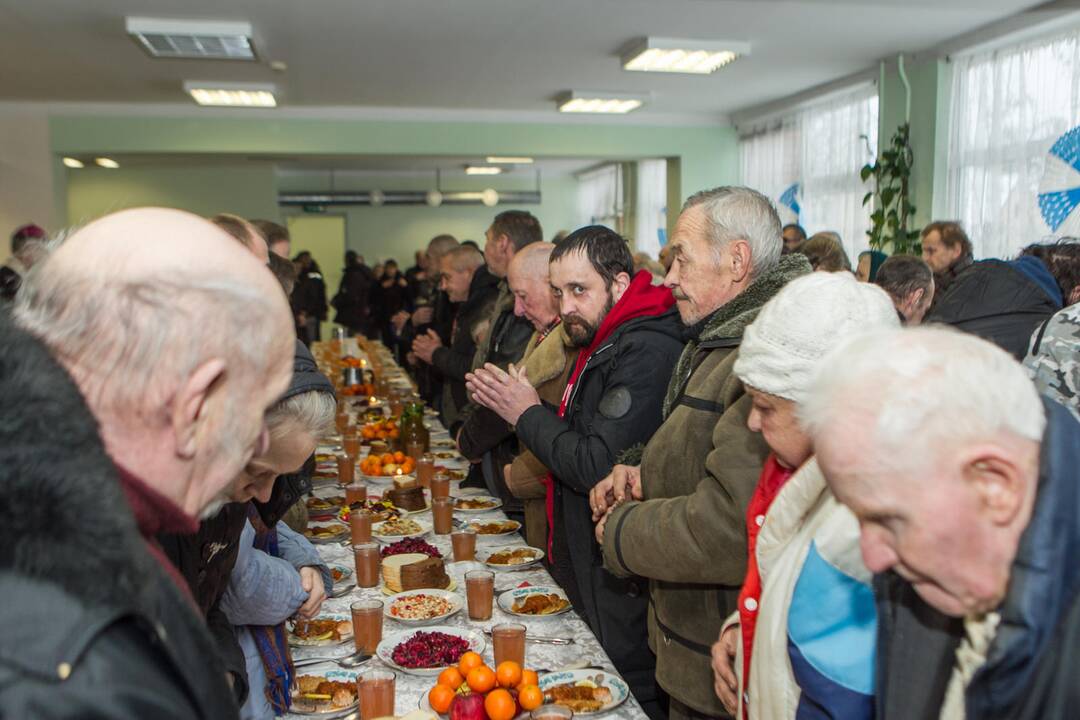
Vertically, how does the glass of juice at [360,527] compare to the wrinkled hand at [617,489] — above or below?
below

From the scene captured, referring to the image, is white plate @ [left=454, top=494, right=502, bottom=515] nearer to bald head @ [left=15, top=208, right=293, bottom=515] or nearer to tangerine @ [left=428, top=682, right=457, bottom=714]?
tangerine @ [left=428, top=682, right=457, bottom=714]

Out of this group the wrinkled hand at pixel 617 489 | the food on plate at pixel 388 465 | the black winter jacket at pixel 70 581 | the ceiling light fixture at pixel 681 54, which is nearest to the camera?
the black winter jacket at pixel 70 581

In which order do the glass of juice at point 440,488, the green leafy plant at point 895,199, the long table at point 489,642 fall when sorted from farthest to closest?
1. the green leafy plant at point 895,199
2. the glass of juice at point 440,488
3. the long table at point 489,642

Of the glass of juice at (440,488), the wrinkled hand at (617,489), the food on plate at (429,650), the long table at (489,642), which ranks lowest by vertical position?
the long table at (489,642)

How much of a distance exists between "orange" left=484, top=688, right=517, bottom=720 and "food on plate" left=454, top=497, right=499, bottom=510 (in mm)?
1452

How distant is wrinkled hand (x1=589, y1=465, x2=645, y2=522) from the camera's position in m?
2.16

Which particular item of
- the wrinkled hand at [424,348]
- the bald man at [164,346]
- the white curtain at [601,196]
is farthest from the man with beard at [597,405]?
the white curtain at [601,196]

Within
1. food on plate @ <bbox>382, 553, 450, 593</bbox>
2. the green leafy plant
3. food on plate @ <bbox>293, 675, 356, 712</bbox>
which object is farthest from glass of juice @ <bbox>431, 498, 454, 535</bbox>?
the green leafy plant

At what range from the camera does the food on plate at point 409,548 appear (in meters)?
2.38

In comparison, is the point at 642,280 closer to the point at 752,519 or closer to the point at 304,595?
the point at 752,519

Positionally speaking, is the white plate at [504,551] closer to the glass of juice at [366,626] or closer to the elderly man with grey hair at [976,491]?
the glass of juice at [366,626]

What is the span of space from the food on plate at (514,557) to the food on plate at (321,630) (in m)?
0.51

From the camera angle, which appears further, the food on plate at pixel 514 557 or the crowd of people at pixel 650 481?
the food on plate at pixel 514 557

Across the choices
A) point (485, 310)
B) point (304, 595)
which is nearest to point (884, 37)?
point (485, 310)
